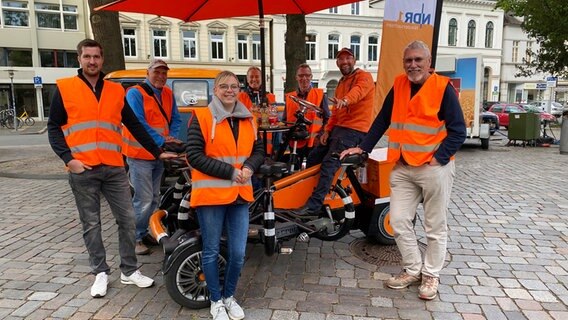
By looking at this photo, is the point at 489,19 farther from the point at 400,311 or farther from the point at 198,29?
the point at 400,311

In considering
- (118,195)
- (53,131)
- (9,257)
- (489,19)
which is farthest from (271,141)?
(489,19)

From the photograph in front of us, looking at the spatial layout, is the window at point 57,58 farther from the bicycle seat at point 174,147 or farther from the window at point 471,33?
the window at point 471,33

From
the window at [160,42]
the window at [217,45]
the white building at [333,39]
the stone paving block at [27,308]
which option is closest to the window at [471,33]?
the white building at [333,39]

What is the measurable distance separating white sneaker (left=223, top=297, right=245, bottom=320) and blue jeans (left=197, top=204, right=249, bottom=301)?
0.44 feet

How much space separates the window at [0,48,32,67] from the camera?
29375 millimetres

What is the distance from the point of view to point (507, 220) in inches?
217

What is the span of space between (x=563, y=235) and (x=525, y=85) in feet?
167

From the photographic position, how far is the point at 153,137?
4.23 metres

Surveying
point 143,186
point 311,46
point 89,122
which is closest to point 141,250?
point 143,186

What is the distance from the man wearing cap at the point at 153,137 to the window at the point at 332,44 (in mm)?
35438

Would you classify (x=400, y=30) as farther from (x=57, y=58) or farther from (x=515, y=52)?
(x=515, y=52)

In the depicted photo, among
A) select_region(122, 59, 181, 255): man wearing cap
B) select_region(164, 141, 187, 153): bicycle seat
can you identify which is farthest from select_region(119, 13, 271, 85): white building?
select_region(164, 141, 187, 153): bicycle seat

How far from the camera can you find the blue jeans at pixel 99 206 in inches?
133

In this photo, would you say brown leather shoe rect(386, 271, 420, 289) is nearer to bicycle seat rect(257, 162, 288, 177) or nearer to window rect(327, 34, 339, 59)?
bicycle seat rect(257, 162, 288, 177)
